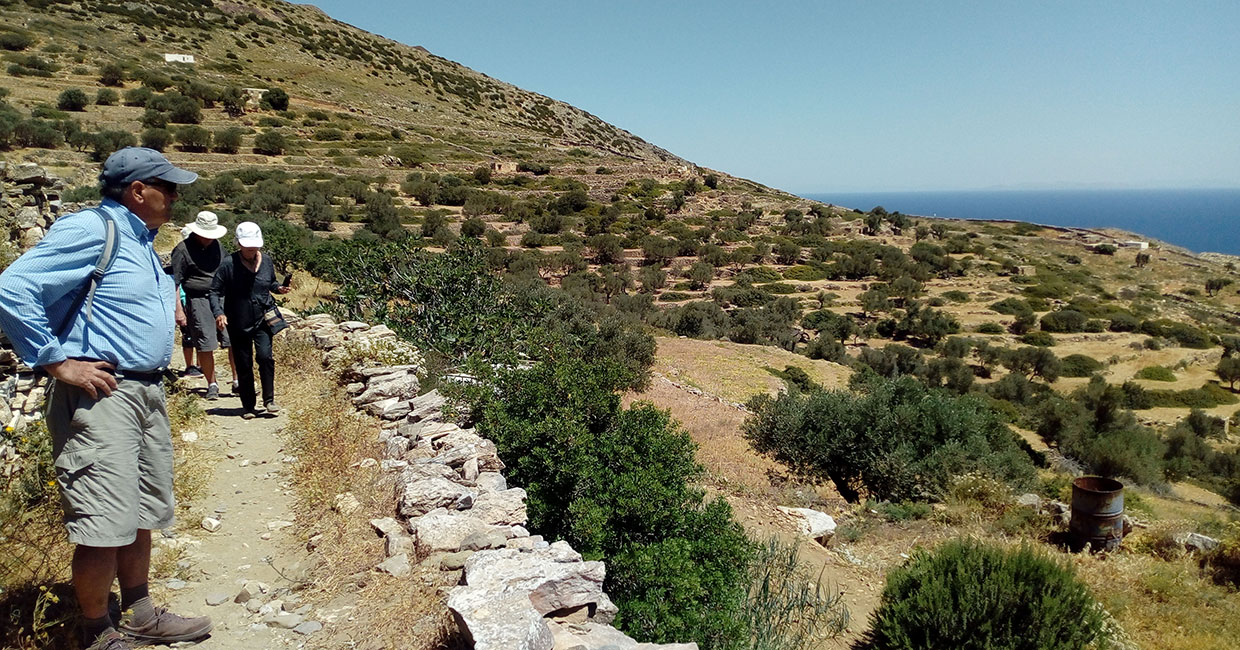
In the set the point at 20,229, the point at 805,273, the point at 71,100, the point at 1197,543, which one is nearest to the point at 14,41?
the point at 71,100

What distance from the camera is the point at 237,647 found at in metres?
2.87

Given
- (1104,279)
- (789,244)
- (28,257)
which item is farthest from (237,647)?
(1104,279)

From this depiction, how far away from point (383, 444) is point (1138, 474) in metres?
15.3

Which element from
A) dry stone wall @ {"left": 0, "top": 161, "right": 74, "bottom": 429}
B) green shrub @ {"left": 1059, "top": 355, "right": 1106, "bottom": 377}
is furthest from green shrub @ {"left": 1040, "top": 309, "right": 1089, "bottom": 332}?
dry stone wall @ {"left": 0, "top": 161, "right": 74, "bottom": 429}

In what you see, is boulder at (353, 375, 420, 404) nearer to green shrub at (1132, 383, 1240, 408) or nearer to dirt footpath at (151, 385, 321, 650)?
dirt footpath at (151, 385, 321, 650)

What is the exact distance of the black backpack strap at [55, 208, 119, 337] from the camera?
92.7 inches

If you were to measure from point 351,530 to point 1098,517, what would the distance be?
7544 mm

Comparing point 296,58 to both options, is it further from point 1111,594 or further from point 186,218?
point 1111,594

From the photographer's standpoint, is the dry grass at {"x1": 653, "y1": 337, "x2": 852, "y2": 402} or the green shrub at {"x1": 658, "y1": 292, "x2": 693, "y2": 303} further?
the green shrub at {"x1": 658, "y1": 292, "x2": 693, "y2": 303}

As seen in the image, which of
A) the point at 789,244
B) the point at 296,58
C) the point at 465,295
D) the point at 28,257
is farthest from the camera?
the point at 296,58

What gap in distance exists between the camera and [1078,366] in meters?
26.9

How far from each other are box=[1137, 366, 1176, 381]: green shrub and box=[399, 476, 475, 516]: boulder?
106 ft

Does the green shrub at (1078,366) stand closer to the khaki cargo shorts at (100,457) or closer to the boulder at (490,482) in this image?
the boulder at (490,482)

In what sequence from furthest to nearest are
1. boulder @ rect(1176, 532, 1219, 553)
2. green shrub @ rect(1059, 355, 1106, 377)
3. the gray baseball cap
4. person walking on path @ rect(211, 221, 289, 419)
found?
green shrub @ rect(1059, 355, 1106, 377) → boulder @ rect(1176, 532, 1219, 553) → person walking on path @ rect(211, 221, 289, 419) → the gray baseball cap
